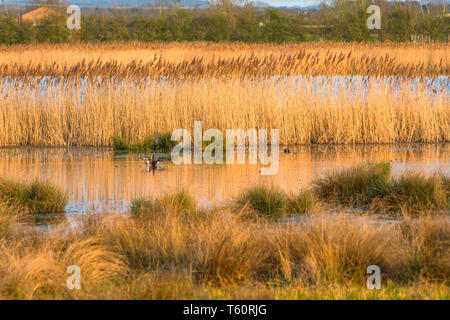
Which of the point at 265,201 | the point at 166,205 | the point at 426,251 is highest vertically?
the point at 426,251

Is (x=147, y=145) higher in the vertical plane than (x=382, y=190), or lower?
lower

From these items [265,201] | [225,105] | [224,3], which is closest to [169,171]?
[225,105]

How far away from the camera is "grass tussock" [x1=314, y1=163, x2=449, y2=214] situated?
9.77 meters

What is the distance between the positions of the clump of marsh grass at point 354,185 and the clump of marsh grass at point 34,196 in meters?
3.88

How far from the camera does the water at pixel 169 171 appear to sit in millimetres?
11305

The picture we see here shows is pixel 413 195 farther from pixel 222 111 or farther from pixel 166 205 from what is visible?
pixel 222 111

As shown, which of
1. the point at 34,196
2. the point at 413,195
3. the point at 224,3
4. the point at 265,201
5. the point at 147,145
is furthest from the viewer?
the point at 224,3

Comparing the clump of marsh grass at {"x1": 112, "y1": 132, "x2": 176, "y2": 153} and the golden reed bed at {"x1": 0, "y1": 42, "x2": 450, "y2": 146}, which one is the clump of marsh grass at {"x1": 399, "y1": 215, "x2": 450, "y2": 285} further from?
the golden reed bed at {"x1": 0, "y1": 42, "x2": 450, "y2": 146}

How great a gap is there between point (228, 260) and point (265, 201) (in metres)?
2.96

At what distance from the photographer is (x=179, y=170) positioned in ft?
47.1

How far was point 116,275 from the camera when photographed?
6.83 m

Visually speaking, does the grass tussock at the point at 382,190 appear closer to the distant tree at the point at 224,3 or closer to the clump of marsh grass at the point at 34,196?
the clump of marsh grass at the point at 34,196

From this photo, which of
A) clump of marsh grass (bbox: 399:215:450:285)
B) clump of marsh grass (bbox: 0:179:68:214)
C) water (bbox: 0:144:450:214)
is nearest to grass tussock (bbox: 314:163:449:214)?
water (bbox: 0:144:450:214)
